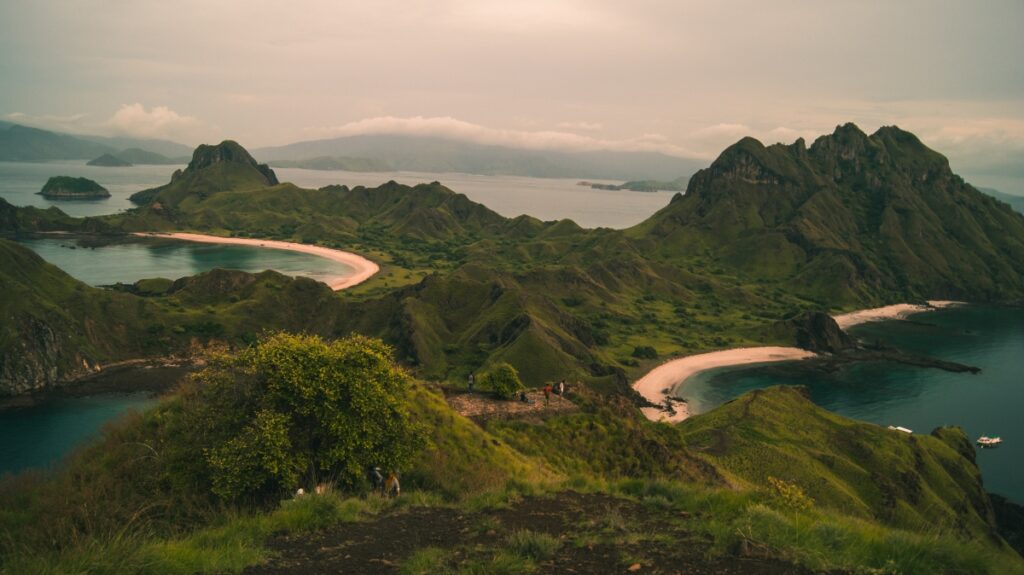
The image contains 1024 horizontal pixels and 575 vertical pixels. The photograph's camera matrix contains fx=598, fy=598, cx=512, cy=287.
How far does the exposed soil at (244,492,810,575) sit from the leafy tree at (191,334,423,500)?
6.10 m

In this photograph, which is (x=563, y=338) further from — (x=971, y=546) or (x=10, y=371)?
(x=971, y=546)

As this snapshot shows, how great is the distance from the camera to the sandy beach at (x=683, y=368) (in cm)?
10044

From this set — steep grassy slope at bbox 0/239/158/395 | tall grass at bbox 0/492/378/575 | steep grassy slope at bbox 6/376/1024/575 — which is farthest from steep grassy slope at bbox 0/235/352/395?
tall grass at bbox 0/492/378/575

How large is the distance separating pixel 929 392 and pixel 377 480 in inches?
5146

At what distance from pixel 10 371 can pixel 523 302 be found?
81.8 metres

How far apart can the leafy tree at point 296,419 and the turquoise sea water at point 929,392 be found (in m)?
86.7

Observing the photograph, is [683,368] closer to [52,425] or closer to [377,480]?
[52,425]

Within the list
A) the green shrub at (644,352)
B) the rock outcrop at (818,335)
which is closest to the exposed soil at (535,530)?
the green shrub at (644,352)

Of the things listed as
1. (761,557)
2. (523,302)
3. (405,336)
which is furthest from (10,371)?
(761,557)

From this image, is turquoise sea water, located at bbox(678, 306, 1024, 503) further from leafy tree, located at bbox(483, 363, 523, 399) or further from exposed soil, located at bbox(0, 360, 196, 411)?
exposed soil, located at bbox(0, 360, 196, 411)

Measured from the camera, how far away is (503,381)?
47.8 m

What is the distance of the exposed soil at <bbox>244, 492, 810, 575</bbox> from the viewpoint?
48.8 ft

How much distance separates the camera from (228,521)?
61.3ft

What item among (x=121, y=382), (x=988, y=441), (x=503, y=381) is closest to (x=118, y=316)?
(x=121, y=382)
